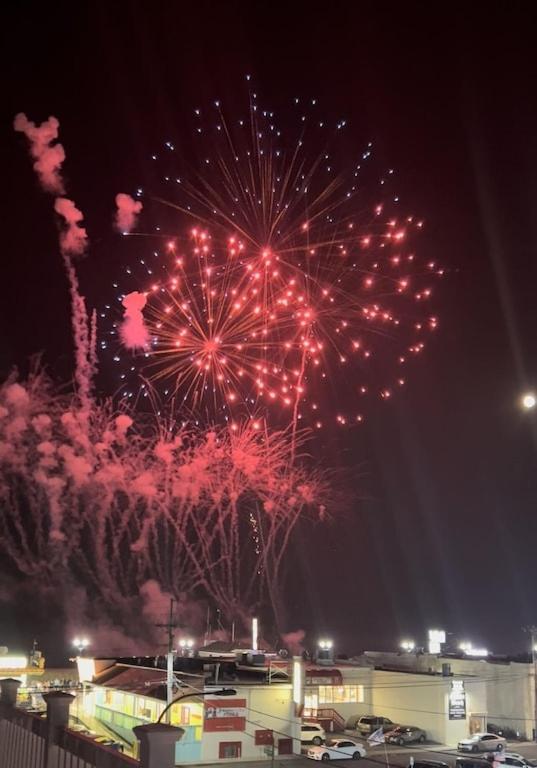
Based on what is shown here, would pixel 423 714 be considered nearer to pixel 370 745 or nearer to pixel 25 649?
pixel 370 745

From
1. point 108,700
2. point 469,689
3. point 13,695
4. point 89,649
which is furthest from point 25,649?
point 13,695

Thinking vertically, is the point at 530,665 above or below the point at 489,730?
above

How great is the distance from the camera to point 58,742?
6.20 m

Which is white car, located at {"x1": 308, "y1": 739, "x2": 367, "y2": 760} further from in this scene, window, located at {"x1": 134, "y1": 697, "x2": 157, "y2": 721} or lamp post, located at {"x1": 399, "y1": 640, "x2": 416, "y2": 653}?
lamp post, located at {"x1": 399, "y1": 640, "x2": 416, "y2": 653}

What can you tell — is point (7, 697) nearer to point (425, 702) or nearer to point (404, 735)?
point (404, 735)

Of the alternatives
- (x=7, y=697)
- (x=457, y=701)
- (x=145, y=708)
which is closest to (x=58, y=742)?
(x=7, y=697)

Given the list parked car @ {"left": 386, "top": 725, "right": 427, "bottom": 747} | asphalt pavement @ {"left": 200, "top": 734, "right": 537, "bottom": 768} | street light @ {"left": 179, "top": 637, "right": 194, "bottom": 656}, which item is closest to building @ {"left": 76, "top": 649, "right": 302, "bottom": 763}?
asphalt pavement @ {"left": 200, "top": 734, "right": 537, "bottom": 768}

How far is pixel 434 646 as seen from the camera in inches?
1978

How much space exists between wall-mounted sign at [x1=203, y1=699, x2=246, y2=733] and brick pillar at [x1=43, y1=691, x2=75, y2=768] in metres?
26.5

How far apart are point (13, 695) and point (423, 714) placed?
35226mm

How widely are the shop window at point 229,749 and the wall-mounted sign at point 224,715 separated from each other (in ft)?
1.79

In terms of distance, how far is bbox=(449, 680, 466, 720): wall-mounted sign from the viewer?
38.0m

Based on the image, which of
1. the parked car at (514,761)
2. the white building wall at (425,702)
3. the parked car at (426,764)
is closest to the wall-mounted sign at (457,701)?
the white building wall at (425,702)

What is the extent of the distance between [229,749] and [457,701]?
13.9 m
